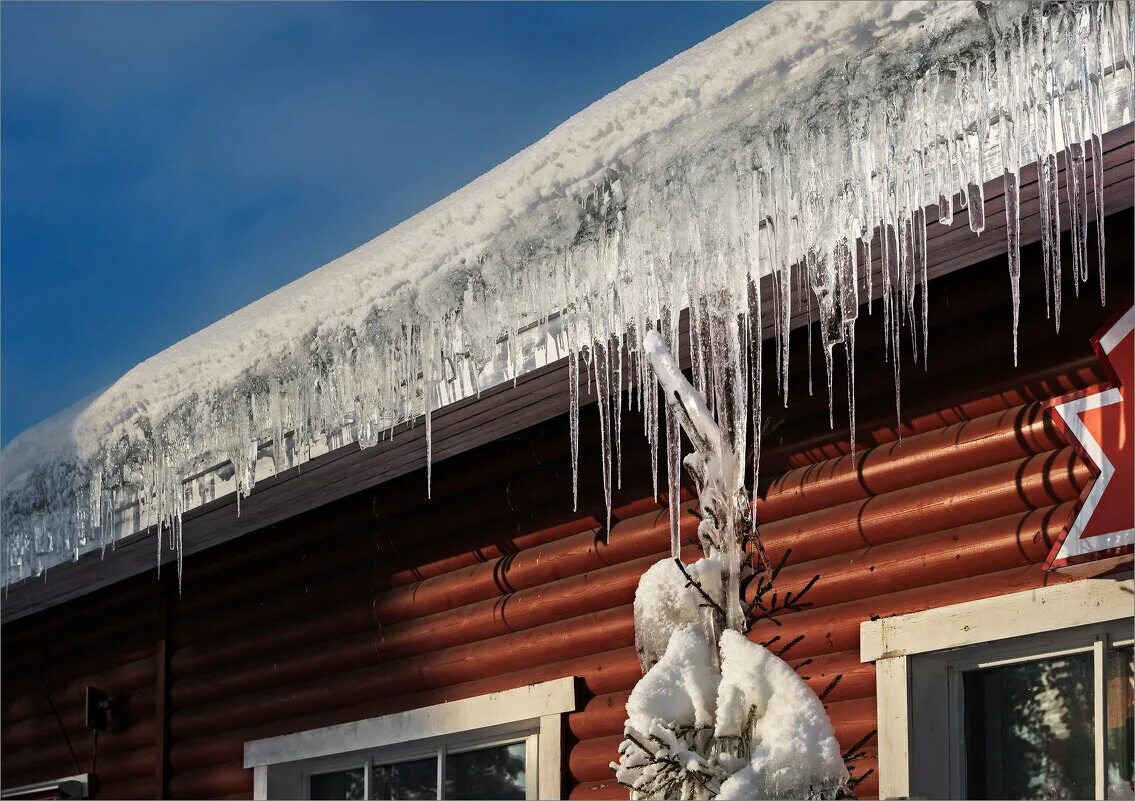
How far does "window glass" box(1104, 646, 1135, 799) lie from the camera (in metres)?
3.49

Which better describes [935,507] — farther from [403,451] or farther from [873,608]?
[403,451]

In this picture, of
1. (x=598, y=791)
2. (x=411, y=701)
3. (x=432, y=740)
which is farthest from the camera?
(x=411, y=701)

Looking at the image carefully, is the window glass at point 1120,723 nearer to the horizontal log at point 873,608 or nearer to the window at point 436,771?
the horizontal log at point 873,608

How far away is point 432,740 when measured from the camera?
5648 mm

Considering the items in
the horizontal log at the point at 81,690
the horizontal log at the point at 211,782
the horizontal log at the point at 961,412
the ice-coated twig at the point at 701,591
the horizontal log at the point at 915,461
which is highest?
the horizontal log at the point at 961,412

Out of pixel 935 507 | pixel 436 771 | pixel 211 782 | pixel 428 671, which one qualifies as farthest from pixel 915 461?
pixel 211 782

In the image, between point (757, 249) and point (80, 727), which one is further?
point (80, 727)

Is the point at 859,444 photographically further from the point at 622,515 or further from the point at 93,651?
the point at 93,651

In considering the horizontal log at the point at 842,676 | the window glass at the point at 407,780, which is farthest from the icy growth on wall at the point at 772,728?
the window glass at the point at 407,780

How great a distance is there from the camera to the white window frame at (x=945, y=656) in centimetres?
359

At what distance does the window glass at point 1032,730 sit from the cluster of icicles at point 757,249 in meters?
0.83

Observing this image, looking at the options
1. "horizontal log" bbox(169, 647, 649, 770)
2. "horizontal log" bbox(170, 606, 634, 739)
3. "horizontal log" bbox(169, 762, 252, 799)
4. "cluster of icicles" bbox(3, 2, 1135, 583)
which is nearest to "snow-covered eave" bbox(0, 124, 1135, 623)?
"cluster of icicles" bbox(3, 2, 1135, 583)

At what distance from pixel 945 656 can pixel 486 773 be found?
2.17 metres

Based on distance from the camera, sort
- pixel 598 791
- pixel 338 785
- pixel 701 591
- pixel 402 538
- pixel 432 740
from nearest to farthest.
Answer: pixel 701 591 < pixel 598 791 < pixel 432 740 < pixel 402 538 < pixel 338 785
